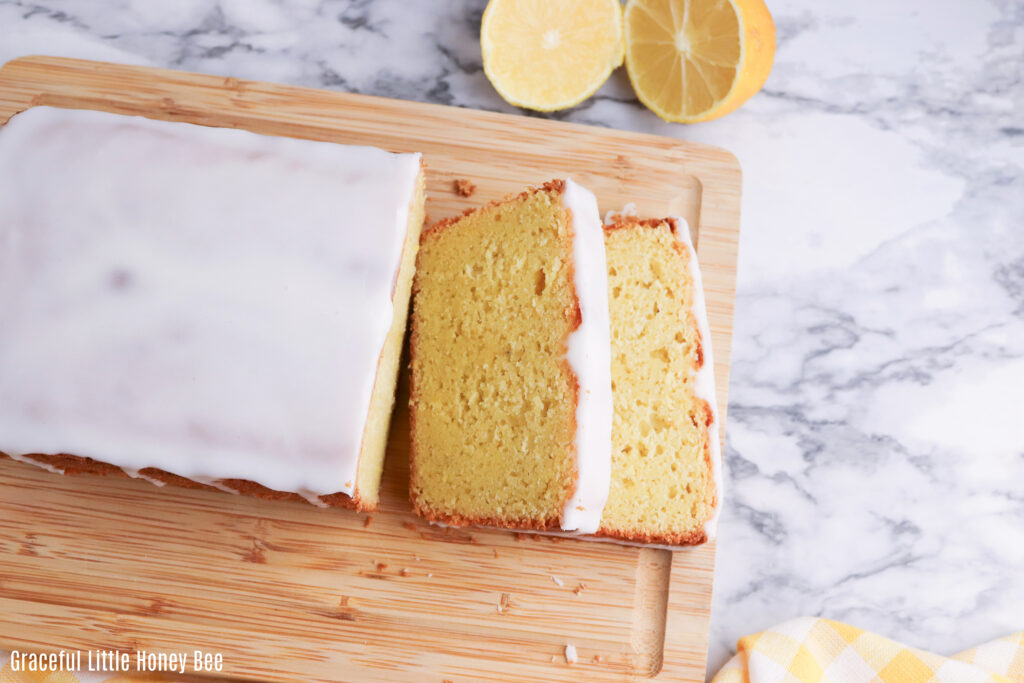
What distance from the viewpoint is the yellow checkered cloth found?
3.09 meters

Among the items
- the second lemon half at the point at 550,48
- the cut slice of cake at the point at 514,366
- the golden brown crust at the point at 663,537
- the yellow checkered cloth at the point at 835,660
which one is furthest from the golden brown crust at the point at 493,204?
the yellow checkered cloth at the point at 835,660

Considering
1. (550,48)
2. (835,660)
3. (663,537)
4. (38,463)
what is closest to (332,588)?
(38,463)

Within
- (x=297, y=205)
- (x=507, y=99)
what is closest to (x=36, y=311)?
(x=297, y=205)

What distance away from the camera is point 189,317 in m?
2.54

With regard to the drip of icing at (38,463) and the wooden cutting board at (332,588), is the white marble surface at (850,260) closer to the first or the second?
the wooden cutting board at (332,588)

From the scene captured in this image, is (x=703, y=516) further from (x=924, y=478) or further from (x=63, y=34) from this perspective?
(x=63, y=34)

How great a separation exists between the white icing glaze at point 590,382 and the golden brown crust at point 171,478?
2.67 feet

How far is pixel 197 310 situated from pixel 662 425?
1.67m

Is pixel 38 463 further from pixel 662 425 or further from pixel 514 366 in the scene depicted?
pixel 662 425

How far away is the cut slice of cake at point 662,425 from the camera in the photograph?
110 inches

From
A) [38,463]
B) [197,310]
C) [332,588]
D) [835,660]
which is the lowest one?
[835,660]

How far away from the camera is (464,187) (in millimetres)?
3227

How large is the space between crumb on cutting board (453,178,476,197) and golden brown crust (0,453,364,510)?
1350 mm

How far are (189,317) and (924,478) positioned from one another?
3.10 m
